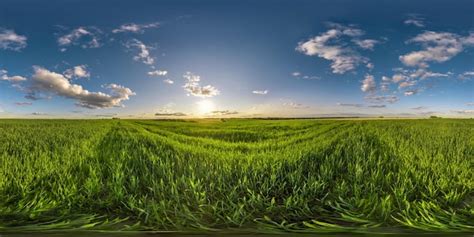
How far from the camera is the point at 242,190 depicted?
9.41ft

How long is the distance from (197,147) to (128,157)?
0.76 m

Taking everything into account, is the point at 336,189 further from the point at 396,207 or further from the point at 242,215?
the point at 242,215

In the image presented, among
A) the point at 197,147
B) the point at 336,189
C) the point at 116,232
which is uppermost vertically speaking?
the point at 197,147

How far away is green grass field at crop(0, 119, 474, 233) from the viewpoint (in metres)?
2.59

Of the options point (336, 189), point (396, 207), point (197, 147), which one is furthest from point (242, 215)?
point (197, 147)

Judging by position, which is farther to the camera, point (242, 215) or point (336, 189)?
point (336, 189)

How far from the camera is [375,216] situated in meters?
2.61

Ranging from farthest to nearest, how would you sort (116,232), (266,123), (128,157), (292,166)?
(266,123), (128,157), (292,166), (116,232)

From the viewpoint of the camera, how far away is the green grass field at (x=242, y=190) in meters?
2.59

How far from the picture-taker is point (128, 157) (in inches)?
134

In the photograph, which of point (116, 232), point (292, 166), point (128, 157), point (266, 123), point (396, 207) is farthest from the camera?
point (266, 123)

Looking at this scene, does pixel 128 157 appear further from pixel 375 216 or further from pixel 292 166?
pixel 375 216

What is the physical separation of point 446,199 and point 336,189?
0.80m

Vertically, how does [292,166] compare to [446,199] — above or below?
above
